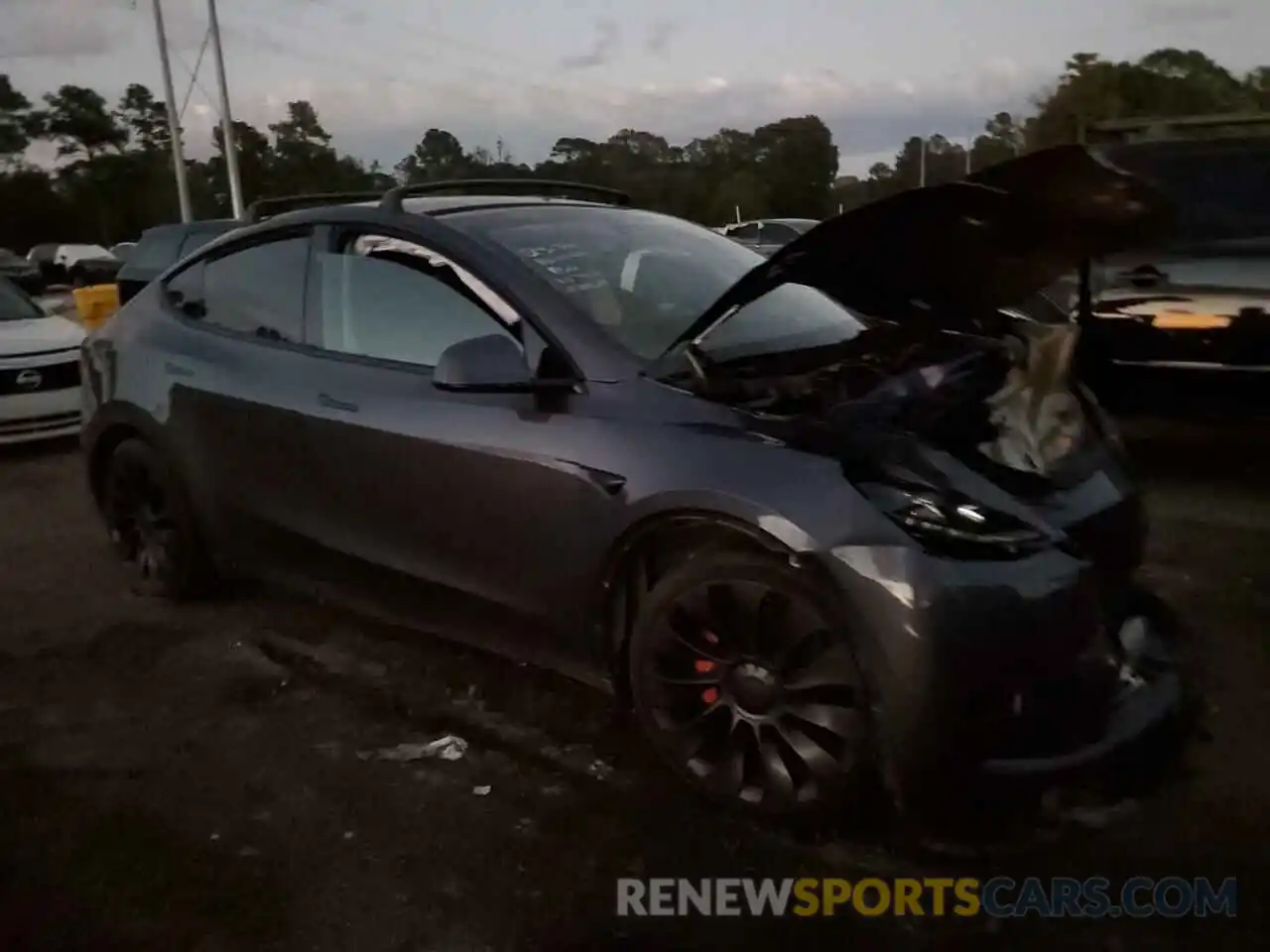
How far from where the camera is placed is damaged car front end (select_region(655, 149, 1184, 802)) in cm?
262

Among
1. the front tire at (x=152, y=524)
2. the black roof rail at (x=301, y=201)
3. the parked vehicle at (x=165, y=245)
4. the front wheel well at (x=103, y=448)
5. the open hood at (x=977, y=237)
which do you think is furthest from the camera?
the parked vehicle at (x=165, y=245)

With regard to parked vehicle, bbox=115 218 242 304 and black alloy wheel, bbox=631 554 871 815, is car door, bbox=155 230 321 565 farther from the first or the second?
parked vehicle, bbox=115 218 242 304

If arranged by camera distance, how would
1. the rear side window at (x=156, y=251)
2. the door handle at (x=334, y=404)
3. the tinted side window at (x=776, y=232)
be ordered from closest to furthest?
1. the door handle at (x=334, y=404)
2. the rear side window at (x=156, y=251)
3. the tinted side window at (x=776, y=232)

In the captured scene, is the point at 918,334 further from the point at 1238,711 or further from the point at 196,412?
the point at 196,412

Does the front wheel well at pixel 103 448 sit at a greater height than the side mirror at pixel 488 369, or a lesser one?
lesser

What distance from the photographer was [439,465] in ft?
11.5

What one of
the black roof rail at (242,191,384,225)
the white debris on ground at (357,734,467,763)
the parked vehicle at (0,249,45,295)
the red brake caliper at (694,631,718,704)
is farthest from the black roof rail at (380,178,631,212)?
the parked vehicle at (0,249,45,295)

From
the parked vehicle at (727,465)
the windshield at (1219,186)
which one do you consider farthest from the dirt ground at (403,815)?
the windshield at (1219,186)

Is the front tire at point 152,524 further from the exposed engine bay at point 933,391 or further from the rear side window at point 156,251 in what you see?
the rear side window at point 156,251

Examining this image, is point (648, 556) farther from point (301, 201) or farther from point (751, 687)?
point (301, 201)

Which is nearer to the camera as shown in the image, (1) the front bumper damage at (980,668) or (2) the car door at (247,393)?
(1) the front bumper damage at (980,668)

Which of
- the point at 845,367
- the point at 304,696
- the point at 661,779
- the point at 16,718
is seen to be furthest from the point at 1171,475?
the point at 16,718

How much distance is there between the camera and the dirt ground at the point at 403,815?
264 cm

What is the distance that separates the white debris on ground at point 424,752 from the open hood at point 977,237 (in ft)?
4.48
